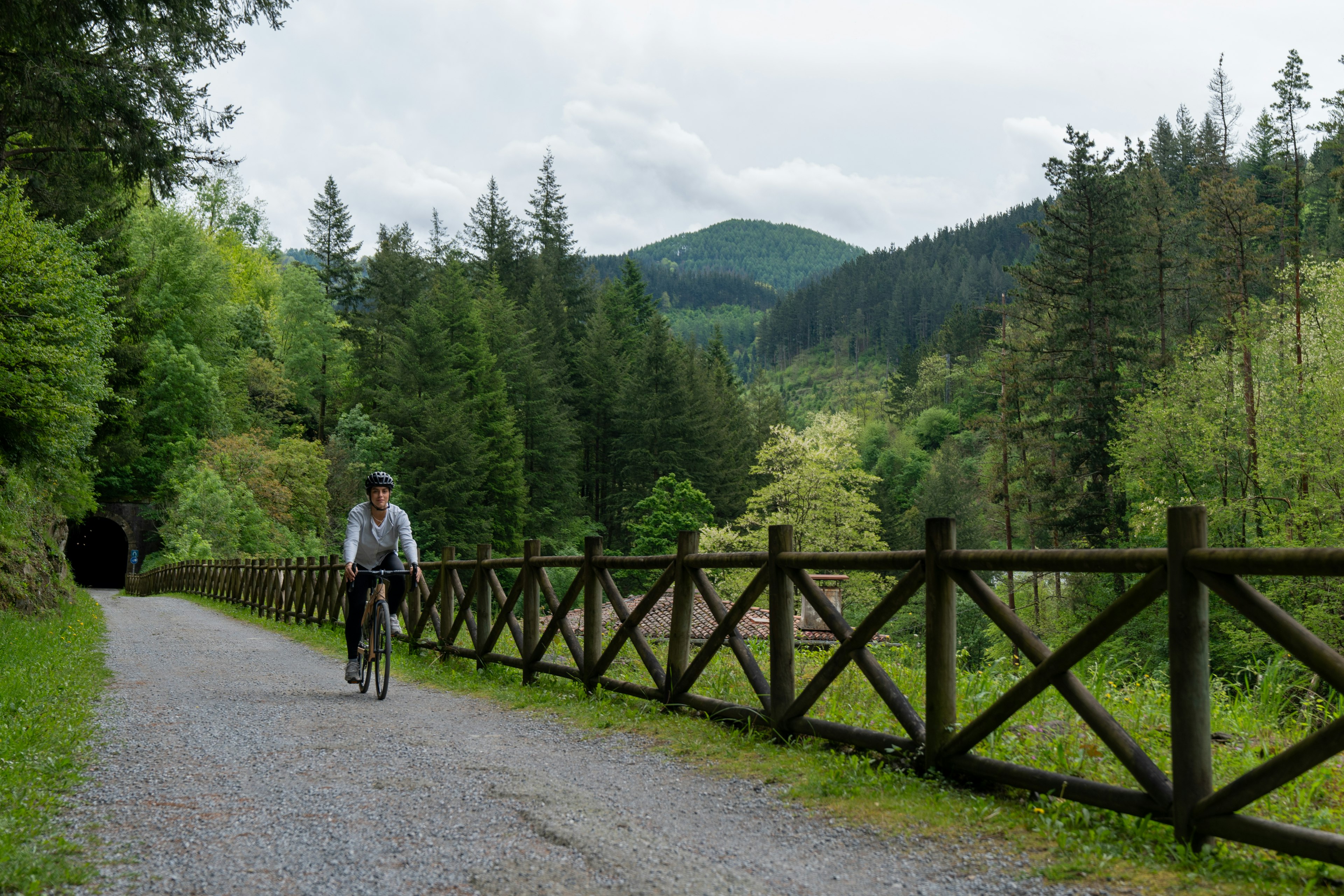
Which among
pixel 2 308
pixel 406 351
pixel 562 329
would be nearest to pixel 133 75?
pixel 2 308

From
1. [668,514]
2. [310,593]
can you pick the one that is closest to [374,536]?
[310,593]

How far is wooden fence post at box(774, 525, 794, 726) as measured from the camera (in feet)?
19.3

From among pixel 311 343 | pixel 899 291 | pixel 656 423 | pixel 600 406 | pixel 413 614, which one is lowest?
pixel 413 614

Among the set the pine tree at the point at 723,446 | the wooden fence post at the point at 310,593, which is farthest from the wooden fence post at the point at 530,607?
the pine tree at the point at 723,446

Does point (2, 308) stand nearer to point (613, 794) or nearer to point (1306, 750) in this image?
point (613, 794)

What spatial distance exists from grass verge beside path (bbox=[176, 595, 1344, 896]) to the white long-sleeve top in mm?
2376

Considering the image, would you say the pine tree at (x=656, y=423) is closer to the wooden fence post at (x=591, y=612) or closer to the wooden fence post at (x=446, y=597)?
the wooden fence post at (x=446, y=597)

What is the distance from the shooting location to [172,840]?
4.03 m

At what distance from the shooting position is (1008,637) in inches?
172

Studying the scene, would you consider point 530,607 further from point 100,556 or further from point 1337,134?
point 100,556

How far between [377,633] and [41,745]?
302 centimetres

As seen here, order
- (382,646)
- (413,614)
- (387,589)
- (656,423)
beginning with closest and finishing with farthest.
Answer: (382,646) < (387,589) < (413,614) < (656,423)

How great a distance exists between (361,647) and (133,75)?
726cm

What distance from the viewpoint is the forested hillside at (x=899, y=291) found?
5037 inches
